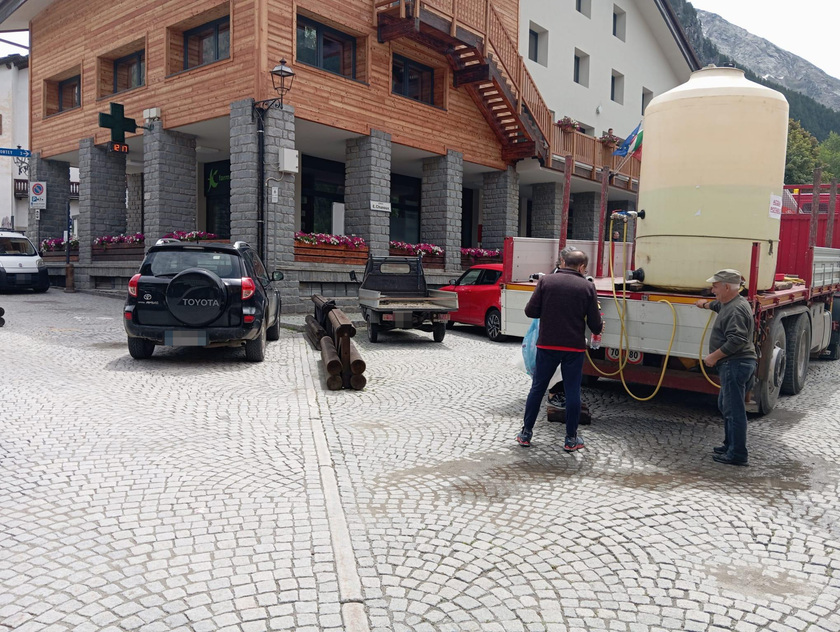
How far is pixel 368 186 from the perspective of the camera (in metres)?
18.1

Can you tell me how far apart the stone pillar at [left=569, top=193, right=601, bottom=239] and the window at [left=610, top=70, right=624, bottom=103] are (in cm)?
522

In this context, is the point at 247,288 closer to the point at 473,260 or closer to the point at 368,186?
the point at 368,186

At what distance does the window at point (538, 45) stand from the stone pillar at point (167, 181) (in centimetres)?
1374

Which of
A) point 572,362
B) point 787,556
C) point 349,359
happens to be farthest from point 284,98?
point 787,556

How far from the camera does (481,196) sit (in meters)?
27.4

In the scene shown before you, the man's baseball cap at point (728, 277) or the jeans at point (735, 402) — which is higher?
the man's baseball cap at point (728, 277)

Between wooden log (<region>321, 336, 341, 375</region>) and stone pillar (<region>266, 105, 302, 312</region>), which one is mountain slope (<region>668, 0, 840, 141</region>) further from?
wooden log (<region>321, 336, 341, 375</region>)

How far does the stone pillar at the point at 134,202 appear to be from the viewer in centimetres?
2534

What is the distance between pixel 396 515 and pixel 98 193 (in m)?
20.8

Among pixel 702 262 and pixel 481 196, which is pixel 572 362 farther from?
pixel 481 196

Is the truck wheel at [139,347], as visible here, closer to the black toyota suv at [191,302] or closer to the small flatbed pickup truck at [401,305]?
the black toyota suv at [191,302]

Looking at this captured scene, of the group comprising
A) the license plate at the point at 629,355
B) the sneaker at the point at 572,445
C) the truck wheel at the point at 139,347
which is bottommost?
the sneaker at the point at 572,445

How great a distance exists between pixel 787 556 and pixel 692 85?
4966mm

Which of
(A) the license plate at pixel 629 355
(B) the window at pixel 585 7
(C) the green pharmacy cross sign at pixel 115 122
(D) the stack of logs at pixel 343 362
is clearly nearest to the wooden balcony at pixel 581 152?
(B) the window at pixel 585 7
